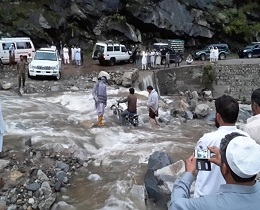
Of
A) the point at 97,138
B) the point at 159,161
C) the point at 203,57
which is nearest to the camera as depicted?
the point at 159,161

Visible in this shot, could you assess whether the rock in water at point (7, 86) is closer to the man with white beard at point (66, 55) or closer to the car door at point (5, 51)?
the car door at point (5, 51)

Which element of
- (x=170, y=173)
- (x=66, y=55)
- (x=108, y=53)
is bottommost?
(x=170, y=173)

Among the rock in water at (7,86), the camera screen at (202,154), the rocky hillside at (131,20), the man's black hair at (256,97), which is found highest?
the rocky hillside at (131,20)

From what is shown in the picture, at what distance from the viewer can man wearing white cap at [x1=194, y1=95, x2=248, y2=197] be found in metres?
3.39

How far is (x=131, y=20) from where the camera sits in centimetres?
3816

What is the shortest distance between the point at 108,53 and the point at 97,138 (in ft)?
52.9

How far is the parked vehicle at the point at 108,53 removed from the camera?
90.9ft

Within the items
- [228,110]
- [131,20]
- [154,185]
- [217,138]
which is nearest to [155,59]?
[131,20]

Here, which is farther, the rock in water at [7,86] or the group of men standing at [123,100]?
the rock in water at [7,86]

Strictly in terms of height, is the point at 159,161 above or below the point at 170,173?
below

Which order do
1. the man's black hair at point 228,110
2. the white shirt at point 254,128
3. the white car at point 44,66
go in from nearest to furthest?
the man's black hair at point 228,110, the white shirt at point 254,128, the white car at point 44,66

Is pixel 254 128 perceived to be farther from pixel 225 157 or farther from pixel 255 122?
pixel 225 157

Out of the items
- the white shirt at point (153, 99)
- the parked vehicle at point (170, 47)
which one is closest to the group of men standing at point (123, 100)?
→ the white shirt at point (153, 99)

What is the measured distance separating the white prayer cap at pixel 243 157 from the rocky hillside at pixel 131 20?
31.2 meters
